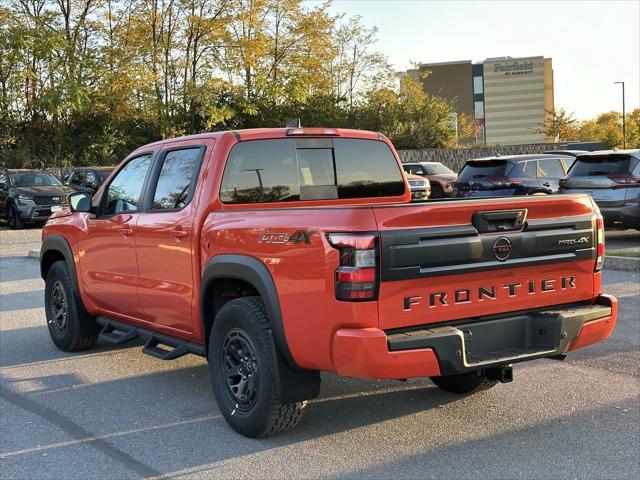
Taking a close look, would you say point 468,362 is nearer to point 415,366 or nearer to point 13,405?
point 415,366

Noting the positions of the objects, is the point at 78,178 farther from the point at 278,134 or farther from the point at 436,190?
the point at 278,134

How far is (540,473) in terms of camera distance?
3.81 metres

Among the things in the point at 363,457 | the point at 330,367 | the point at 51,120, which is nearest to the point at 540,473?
the point at 363,457

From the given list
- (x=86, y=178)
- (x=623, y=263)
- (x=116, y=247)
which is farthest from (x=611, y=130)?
(x=116, y=247)

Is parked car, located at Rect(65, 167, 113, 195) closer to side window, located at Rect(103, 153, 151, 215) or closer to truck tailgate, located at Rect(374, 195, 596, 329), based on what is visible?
side window, located at Rect(103, 153, 151, 215)

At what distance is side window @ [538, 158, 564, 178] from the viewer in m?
16.5

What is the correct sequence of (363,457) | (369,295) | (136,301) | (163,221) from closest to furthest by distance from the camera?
(369,295), (363,457), (163,221), (136,301)

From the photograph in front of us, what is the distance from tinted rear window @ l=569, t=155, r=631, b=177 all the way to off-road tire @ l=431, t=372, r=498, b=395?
916 cm

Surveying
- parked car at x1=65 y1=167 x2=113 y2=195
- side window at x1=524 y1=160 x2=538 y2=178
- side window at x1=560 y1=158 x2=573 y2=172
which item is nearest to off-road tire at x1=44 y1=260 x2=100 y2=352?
side window at x1=524 y1=160 x2=538 y2=178

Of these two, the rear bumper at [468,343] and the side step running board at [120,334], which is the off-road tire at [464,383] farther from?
the side step running board at [120,334]

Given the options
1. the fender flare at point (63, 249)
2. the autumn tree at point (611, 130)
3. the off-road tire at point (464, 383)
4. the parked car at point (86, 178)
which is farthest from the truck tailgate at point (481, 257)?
the autumn tree at point (611, 130)

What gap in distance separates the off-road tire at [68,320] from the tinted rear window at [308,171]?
2518 millimetres

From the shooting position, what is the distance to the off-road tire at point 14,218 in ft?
74.4

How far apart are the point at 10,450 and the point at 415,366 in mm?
2520
